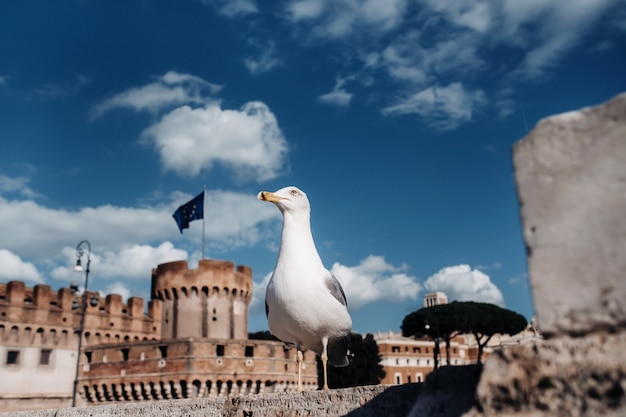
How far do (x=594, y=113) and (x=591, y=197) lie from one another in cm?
28

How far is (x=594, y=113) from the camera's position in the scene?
194cm

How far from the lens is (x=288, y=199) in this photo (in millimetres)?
4949

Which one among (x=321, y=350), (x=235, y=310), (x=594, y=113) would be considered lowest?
(x=321, y=350)

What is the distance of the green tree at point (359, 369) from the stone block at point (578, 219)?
159ft

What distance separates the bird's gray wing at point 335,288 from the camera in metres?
4.74

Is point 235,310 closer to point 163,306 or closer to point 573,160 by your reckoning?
point 163,306

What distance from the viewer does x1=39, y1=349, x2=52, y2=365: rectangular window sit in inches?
1410

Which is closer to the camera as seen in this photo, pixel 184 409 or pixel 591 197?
pixel 591 197

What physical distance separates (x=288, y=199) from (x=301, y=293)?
851mm

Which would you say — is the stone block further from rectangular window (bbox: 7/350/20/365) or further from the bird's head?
rectangular window (bbox: 7/350/20/365)

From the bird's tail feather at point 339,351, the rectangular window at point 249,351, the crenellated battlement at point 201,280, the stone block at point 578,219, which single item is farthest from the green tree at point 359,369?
the stone block at point 578,219

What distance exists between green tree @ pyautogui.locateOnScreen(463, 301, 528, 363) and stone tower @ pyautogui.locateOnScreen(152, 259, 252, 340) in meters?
21.8

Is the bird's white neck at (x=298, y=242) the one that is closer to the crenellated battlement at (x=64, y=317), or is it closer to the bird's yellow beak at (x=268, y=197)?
the bird's yellow beak at (x=268, y=197)

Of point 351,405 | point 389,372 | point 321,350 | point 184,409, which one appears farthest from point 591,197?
point 389,372
